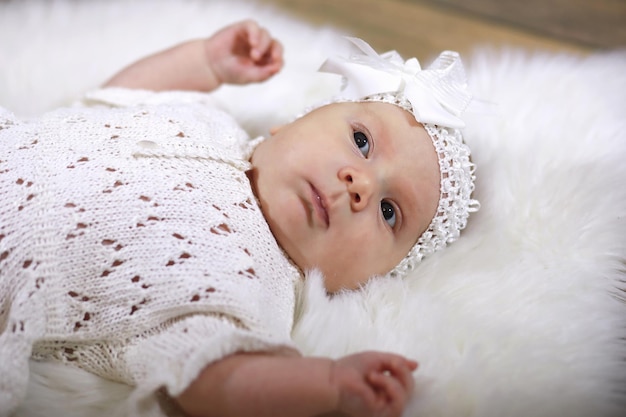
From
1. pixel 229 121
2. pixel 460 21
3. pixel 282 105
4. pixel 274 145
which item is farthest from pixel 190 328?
pixel 460 21

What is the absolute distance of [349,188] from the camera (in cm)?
94

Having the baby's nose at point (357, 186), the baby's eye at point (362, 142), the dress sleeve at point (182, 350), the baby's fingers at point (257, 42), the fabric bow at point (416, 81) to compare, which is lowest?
the dress sleeve at point (182, 350)

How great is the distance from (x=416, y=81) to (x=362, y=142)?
141 millimetres

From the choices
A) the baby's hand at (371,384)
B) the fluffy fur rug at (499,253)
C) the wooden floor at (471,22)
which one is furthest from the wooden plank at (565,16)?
the baby's hand at (371,384)

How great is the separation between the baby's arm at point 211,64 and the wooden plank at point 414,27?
0.67m

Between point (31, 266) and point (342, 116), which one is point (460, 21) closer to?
point (342, 116)

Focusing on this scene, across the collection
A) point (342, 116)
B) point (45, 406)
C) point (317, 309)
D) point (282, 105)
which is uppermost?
point (342, 116)

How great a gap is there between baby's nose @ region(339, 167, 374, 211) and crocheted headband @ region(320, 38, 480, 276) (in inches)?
5.7

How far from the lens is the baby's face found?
0.95m

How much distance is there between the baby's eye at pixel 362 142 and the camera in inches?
39.6

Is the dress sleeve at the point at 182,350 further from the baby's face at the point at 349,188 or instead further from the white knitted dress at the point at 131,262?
the baby's face at the point at 349,188

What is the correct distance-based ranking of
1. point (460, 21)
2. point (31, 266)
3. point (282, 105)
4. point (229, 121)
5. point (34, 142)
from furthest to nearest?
point (460, 21) → point (282, 105) → point (229, 121) → point (34, 142) → point (31, 266)

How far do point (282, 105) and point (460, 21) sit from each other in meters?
0.94

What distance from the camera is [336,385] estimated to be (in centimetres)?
73
